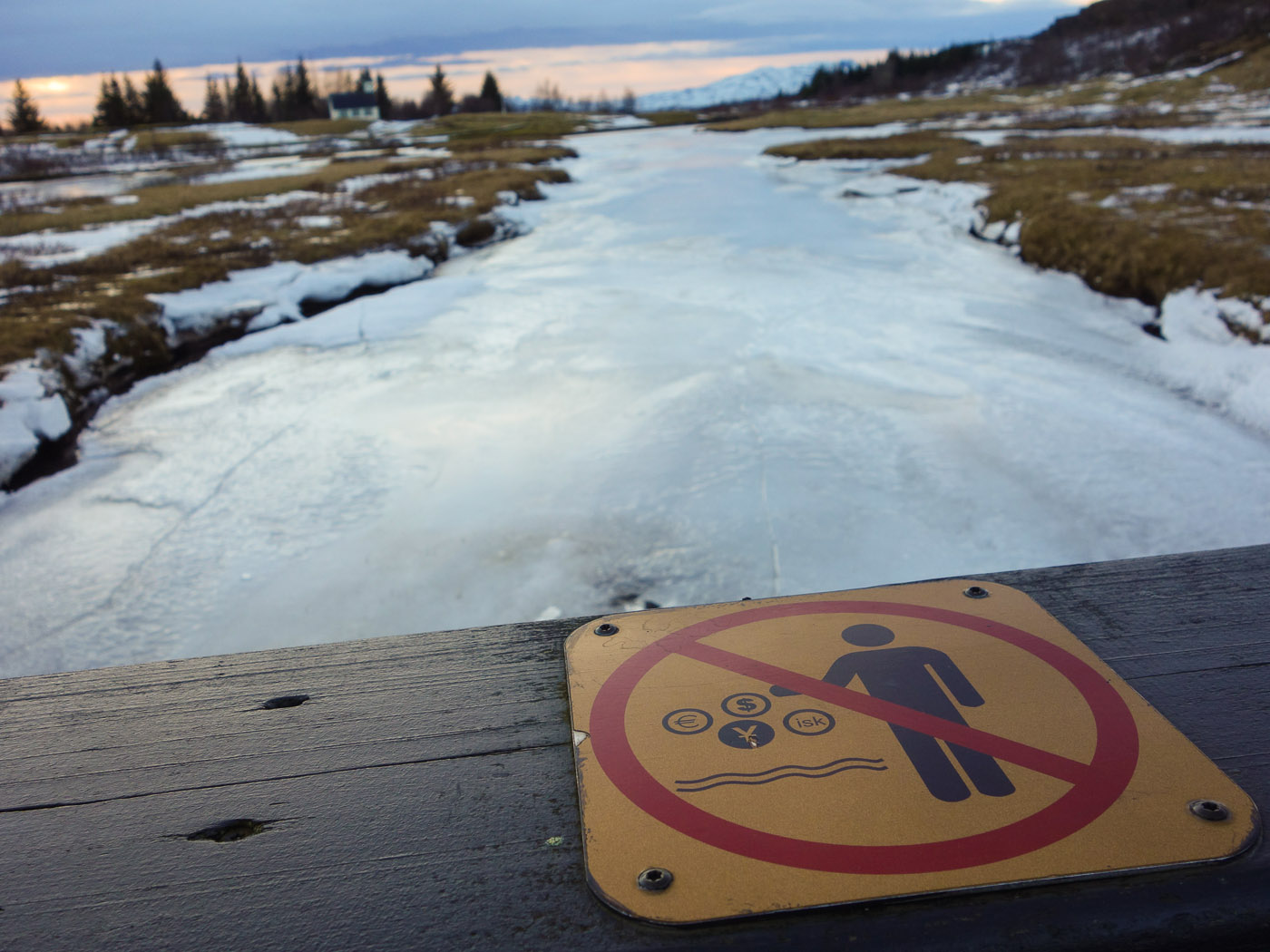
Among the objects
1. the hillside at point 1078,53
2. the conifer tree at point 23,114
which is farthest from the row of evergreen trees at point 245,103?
the hillside at point 1078,53

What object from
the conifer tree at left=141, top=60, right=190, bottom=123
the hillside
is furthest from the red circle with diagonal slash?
the conifer tree at left=141, top=60, right=190, bottom=123

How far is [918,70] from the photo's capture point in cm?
7200

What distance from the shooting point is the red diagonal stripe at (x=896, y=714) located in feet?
3.18

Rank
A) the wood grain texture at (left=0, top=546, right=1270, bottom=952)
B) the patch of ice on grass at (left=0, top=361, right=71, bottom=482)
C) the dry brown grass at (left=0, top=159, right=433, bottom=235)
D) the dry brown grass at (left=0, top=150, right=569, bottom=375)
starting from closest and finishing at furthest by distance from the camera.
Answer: the wood grain texture at (left=0, top=546, right=1270, bottom=952) < the patch of ice on grass at (left=0, top=361, right=71, bottom=482) < the dry brown grass at (left=0, top=150, right=569, bottom=375) < the dry brown grass at (left=0, top=159, right=433, bottom=235)

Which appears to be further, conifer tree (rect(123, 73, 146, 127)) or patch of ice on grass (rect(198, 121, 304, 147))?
conifer tree (rect(123, 73, 146, 127))

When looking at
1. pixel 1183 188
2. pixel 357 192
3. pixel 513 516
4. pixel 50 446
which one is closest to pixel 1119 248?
pixel 1183 188

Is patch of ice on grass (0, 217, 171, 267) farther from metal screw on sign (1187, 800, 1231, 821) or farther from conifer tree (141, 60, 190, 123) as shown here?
conifer tree (141, 60, 190, 123)

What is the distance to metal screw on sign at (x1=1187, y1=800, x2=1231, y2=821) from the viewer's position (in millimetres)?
888

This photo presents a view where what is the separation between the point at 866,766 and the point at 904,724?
0.34 feet

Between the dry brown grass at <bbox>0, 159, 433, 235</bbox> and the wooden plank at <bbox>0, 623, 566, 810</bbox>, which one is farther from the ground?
the dry brown grass at <bbox>0, 159, 433, 235</bbox>

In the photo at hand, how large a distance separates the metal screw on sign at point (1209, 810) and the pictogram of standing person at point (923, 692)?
0.21 m

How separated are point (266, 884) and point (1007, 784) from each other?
0.90 m

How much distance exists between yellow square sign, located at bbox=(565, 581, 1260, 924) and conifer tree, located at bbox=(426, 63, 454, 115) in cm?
7884

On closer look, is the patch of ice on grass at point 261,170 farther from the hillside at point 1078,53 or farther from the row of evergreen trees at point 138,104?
the hillside at point 1078,53
